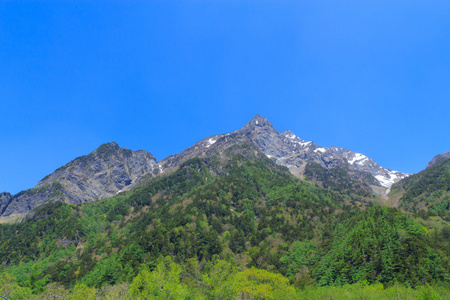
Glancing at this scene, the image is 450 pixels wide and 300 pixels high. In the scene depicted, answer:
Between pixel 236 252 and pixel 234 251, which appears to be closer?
pixel 236 252

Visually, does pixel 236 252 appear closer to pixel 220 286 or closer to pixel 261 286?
pixel 261 286

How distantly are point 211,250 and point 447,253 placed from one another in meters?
98.6

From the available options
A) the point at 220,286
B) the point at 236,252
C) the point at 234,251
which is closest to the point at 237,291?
the point at 220,286

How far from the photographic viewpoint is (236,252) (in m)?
139

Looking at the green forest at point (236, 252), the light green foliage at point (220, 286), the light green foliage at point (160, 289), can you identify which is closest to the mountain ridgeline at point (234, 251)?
the light green foliage at point (220, 286)

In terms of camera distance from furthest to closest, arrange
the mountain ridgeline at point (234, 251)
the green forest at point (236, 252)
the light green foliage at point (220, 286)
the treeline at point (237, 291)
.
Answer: the mountain ridgeline at point (234, 251), the green forest at point (236, 252), the light green foliage at point (220, 286), the treeline at point (237, 291)

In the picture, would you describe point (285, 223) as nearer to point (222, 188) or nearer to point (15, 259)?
point (222, 188)

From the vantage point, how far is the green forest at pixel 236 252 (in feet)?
227

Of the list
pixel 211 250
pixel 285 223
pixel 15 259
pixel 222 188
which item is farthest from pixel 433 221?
pixel 15 259

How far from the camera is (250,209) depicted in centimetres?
18425

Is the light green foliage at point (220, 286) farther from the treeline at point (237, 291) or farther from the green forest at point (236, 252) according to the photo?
the green forest at point (236, 252)

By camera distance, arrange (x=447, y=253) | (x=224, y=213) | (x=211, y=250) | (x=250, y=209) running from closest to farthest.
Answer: (x=447, y=253) → (x=211, y=250) → (x=224, y=213) → (x=250, y=209)

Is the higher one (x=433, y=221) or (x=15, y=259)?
(x=15, y=259)

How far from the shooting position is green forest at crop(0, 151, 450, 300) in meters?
69.2
